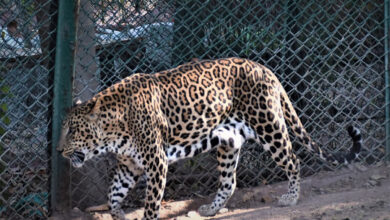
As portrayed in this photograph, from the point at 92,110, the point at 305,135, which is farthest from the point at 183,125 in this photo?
the point at 305,135

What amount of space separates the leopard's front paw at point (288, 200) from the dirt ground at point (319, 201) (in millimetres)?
89

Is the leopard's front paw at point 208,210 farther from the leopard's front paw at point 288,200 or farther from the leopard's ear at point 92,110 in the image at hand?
the leopard's ear at point 92,110

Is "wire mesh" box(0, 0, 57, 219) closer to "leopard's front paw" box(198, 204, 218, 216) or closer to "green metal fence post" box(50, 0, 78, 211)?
"green metal fence post" box(50, 0, 78, 211)

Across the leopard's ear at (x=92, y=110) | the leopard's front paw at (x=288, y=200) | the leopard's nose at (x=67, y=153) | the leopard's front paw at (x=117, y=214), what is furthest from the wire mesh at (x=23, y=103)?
the leopard's front paw at (x=288, y=200)

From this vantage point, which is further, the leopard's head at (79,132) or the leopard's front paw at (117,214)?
the leopard's front paw at (117,214)

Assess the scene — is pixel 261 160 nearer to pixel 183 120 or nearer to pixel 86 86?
pixel 183 120

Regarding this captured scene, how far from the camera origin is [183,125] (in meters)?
6.04

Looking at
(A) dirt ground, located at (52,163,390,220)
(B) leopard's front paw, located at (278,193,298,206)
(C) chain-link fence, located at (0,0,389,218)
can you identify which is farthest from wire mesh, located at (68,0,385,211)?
(B) leopard's front paw, located at (278,193,298,206)

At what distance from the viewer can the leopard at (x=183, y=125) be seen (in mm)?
5680

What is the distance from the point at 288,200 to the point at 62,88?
8.47 feet

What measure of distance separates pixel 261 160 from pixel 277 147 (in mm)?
852

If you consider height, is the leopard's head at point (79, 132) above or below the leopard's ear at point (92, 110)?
below

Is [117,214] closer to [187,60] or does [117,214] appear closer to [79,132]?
[79,132]

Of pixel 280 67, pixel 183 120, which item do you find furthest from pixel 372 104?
pixel 183 120
